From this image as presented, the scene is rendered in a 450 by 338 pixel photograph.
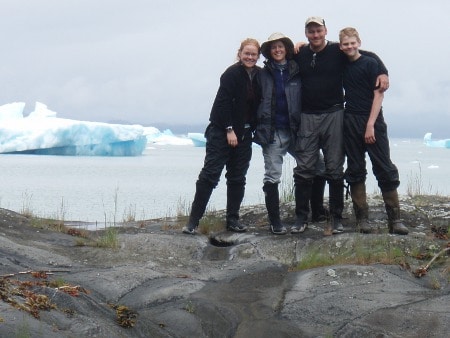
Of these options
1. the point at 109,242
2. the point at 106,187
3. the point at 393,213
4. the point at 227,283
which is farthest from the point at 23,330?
the point at 106,187

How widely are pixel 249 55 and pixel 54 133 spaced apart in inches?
1122

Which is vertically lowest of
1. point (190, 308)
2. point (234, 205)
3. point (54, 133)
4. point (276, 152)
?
point (190, 308)

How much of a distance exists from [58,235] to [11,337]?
4.07 m

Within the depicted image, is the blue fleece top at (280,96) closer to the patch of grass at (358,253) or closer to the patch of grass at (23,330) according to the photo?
the patch of grass at (358,253)

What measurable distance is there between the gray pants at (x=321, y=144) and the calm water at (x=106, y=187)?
11.6 feet

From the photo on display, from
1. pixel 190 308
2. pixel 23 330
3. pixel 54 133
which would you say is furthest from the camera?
pixel 54 133

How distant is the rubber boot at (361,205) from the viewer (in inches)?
274

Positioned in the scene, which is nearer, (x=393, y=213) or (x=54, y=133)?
(x=393, y=213)

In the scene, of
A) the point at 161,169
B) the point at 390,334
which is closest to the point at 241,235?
the point at 390,334

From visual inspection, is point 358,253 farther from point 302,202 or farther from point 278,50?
point 278,50

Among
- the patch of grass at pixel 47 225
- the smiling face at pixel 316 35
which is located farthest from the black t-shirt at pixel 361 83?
the patch of grass at pixel 47 225

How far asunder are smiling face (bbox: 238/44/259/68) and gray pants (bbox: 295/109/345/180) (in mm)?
647

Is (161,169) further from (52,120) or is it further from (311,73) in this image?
(311,73)

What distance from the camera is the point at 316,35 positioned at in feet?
21.9
